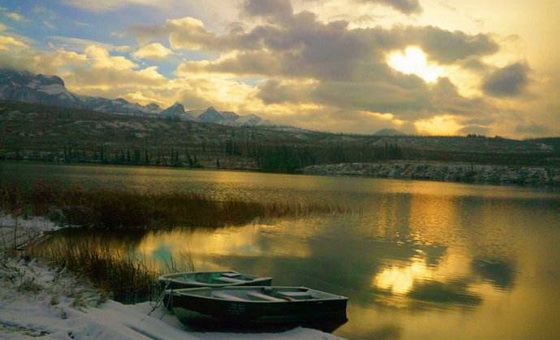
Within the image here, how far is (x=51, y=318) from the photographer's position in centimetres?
916

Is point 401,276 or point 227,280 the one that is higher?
point 227,280

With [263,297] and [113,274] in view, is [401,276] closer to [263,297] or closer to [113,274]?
[263,297]

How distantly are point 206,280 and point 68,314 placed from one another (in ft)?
18.3

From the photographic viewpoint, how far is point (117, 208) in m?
27.0

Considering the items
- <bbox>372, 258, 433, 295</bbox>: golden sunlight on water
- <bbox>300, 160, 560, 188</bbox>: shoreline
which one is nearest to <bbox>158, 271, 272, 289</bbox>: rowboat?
<bbox>372, 258, 433, 295</bbox>: golden sunlight on water

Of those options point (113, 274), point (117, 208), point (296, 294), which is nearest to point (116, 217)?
point (117, 208)

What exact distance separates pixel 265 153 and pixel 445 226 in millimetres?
110607

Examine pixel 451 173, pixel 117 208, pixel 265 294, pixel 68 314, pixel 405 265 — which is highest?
pixel 68 314

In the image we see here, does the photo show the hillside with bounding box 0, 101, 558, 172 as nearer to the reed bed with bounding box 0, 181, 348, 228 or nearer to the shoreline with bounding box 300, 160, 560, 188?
the shoreline with bounding box 300, 160, 560, 188

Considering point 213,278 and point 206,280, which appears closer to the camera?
point 206,280

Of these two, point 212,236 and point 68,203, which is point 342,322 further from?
point 68,203

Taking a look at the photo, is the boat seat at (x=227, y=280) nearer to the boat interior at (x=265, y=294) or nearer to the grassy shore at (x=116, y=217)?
the boat interior at (x=265, y=294)

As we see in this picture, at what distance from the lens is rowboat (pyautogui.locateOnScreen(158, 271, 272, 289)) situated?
530 inches

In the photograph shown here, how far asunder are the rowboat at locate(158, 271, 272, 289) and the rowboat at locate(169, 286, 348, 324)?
71 cm
